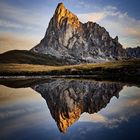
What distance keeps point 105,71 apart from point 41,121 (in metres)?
132

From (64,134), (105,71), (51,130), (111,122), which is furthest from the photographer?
(105,71)

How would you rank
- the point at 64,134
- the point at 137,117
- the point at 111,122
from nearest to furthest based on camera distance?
the point at 64,134, the point at 111,122, the point at 137,117

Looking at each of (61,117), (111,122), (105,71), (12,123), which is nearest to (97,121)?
(111,122)

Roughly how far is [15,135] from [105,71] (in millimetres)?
137042

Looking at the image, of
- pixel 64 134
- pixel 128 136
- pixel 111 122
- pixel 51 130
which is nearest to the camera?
pixel 128 136

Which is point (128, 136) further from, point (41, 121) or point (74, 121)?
point (41, 121)

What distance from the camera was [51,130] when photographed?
58.4ft

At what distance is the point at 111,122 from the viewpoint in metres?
20.3

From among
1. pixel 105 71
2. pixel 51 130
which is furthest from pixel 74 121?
pixel 105 71

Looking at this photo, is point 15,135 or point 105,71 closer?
point 15,135

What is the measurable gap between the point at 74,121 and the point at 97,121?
1.84 meters

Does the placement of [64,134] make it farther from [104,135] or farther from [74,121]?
[74,121]

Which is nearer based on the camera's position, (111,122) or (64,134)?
(64,134)

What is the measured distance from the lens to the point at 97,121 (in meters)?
21.1
